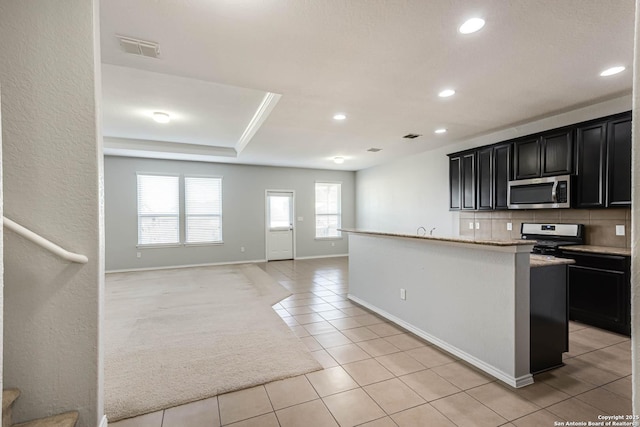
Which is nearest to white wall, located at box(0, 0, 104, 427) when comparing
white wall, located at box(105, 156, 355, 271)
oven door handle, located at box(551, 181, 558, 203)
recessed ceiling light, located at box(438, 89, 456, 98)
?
recessed ceiling light, located at box(438, 89, 456, 98)

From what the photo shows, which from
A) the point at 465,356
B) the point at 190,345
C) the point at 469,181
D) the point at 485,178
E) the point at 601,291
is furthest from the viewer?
the point at 469,181

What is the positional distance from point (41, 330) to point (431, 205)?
5964 millimetres

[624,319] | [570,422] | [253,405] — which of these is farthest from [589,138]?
[253,405]

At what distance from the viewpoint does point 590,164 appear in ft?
A: 11.5

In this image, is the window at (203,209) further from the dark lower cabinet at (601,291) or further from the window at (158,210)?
the dark lower cabinet at (601,291)

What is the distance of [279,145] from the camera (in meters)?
5.59

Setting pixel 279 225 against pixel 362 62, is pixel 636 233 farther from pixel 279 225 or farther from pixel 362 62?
pixel 279 225

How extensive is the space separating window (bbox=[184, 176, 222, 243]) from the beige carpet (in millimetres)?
2334

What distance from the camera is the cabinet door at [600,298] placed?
3152 millimetres

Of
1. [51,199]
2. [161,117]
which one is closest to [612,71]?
[51,199]

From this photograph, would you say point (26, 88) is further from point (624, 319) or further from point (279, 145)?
point (624, 319)

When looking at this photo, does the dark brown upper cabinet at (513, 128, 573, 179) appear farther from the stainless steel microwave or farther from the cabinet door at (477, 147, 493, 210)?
the cabinet door at (477, 147, 493, 210)

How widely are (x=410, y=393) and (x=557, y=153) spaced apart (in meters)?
3.59

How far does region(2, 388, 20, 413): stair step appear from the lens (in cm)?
135
